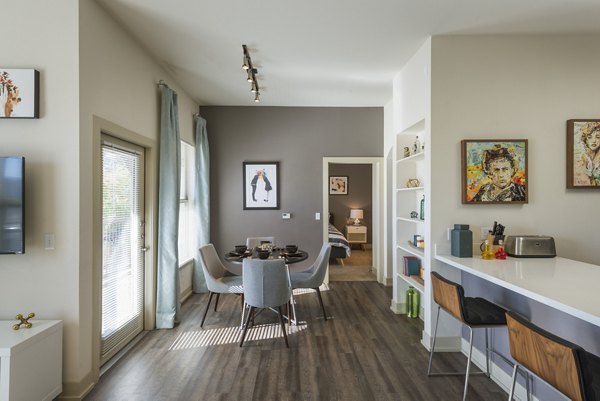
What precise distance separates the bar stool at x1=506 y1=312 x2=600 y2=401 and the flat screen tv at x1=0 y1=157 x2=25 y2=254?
3.06 meters

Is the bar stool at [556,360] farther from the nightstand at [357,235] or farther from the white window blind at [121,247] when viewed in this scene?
the nightstand at [357,235]

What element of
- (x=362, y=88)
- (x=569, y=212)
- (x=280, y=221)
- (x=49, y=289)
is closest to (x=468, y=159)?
(x=569, y=212)

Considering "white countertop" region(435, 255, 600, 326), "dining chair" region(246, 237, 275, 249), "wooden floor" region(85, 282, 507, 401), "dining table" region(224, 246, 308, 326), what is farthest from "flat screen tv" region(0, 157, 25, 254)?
"white countertop" region(435, 255, 600, 326)

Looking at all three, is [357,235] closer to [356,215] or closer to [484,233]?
[356,215]

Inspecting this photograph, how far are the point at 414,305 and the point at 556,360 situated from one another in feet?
8.65

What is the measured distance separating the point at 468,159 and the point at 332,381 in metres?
2.31

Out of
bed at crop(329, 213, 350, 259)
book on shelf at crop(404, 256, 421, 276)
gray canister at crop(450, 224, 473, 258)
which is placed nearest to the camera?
gray canister at crop(450, 224, 473, 258)

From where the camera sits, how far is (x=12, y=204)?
2.16 metres

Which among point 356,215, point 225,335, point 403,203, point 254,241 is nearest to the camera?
point 225,335

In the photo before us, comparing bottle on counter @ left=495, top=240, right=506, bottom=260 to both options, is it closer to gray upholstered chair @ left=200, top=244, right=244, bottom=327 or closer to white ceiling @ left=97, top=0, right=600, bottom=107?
white ceiling @ left=97, top=0, right=600, bottom=107

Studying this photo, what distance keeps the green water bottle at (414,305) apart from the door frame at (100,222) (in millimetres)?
3051

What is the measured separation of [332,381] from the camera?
2.55m

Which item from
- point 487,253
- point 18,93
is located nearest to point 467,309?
point 487,253

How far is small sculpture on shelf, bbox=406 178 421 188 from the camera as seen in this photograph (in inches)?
153
